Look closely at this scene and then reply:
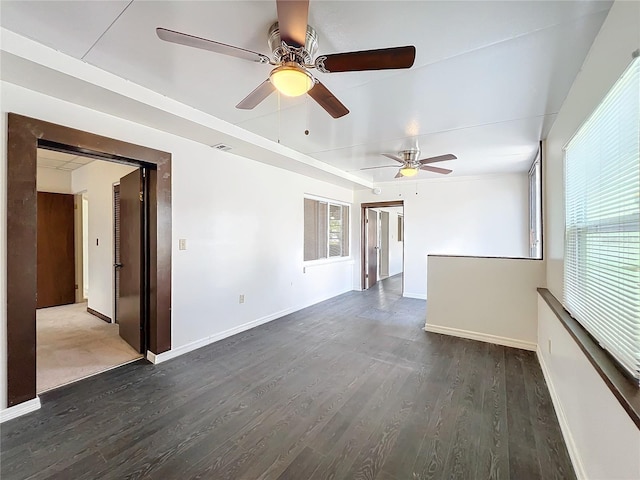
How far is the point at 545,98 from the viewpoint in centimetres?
251

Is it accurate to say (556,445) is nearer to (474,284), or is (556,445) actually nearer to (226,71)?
(474,284)

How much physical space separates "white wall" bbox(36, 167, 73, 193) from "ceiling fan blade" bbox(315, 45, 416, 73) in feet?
19.9

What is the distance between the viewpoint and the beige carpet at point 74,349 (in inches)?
107

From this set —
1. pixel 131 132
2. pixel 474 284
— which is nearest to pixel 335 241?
pixel 474 284

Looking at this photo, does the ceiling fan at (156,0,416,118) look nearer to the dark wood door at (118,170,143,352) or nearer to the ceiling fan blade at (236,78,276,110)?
the ceiling fan blade at (236,78,276,110)

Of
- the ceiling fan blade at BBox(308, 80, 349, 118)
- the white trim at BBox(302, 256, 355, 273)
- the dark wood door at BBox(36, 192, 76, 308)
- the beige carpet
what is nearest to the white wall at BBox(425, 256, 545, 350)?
the white trim at BBox(302, 256, 355, 273)

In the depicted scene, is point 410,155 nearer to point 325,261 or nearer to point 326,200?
point 326,200

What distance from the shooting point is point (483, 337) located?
370 cm

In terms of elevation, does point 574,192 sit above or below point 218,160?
below

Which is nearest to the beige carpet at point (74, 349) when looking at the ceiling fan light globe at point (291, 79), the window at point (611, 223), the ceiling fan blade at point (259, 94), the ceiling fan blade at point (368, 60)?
the ceiling fan blade at point (259, 94)

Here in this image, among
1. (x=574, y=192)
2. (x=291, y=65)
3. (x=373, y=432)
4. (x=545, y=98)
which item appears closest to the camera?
(x=291, y=65)

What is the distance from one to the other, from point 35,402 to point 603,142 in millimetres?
4149

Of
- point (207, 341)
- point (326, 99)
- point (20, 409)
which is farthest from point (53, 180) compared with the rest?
point (326, 99)

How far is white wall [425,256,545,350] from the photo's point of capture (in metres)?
3.45
